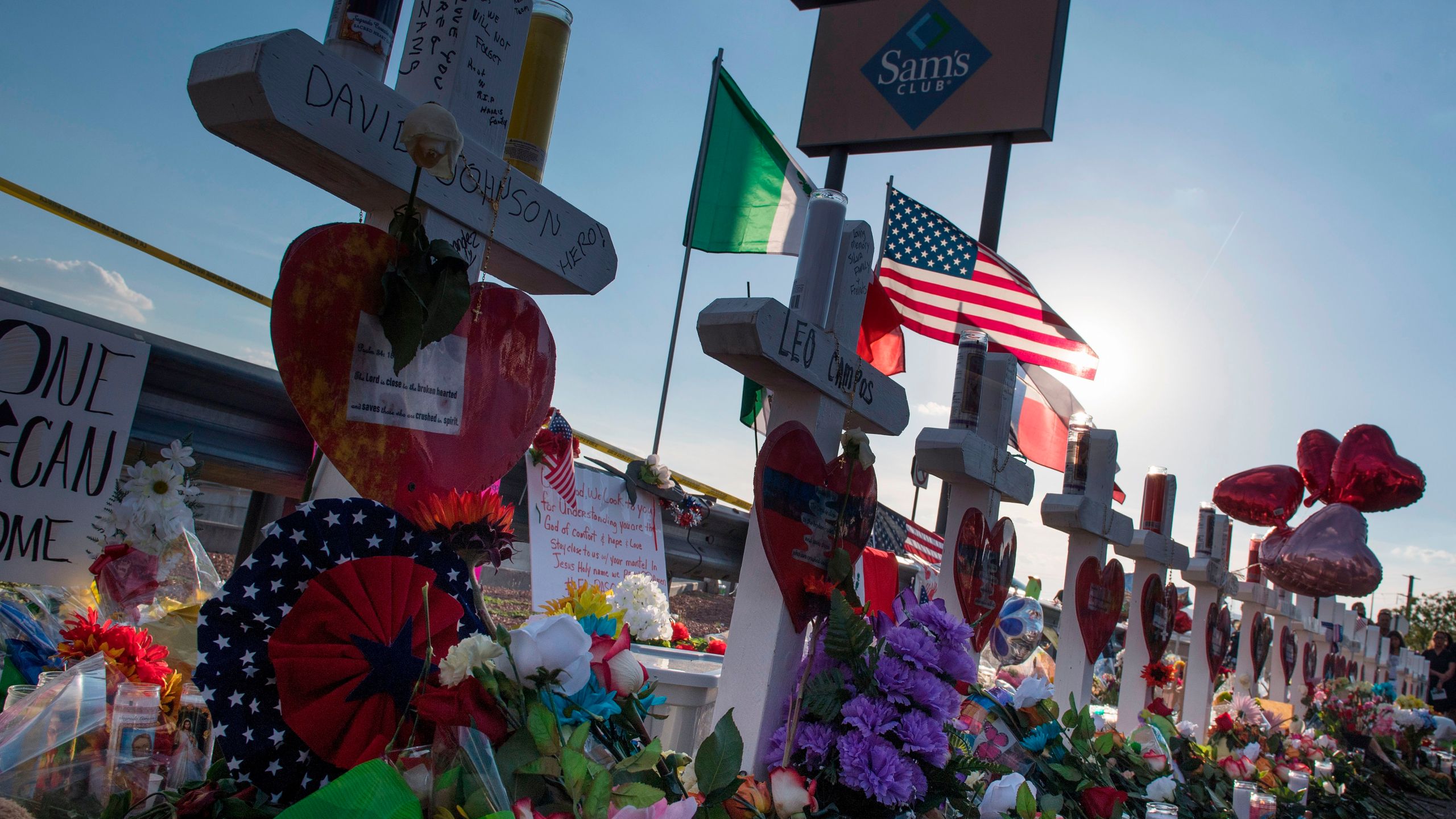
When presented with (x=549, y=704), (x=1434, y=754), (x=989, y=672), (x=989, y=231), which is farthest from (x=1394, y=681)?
(x=549, y=704)

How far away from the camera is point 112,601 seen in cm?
146

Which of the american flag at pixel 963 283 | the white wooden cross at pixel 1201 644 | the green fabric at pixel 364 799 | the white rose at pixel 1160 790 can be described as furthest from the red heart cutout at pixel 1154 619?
the green fabric at pixel 364 799

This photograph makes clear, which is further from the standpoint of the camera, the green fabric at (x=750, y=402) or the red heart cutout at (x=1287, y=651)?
the red heart cutout at (x=1287, y=651)

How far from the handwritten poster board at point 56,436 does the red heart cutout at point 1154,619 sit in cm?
454

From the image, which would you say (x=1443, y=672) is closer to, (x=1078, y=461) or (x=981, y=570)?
(x=1078, y=461)

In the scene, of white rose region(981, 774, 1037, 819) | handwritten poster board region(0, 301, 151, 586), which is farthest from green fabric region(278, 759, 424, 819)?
white rose region(981, 774, 1037, 819)

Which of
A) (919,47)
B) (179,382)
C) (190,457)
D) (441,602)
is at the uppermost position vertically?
(919,47)

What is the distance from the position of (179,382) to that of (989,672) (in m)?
4.02

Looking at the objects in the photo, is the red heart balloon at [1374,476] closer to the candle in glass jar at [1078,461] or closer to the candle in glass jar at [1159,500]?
the candle in glass jar at [1159,500]

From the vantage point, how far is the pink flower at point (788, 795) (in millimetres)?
1351

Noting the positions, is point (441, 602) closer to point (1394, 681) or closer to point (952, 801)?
point (952, 801)

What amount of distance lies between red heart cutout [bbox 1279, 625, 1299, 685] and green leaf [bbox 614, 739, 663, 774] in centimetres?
840

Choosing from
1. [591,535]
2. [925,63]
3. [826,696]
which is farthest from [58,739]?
A: [925,63]

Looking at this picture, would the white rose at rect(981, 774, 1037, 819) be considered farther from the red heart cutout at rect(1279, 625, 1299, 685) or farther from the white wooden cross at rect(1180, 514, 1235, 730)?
the red heart cutout at rect(1279, 625, 1299, 685)
